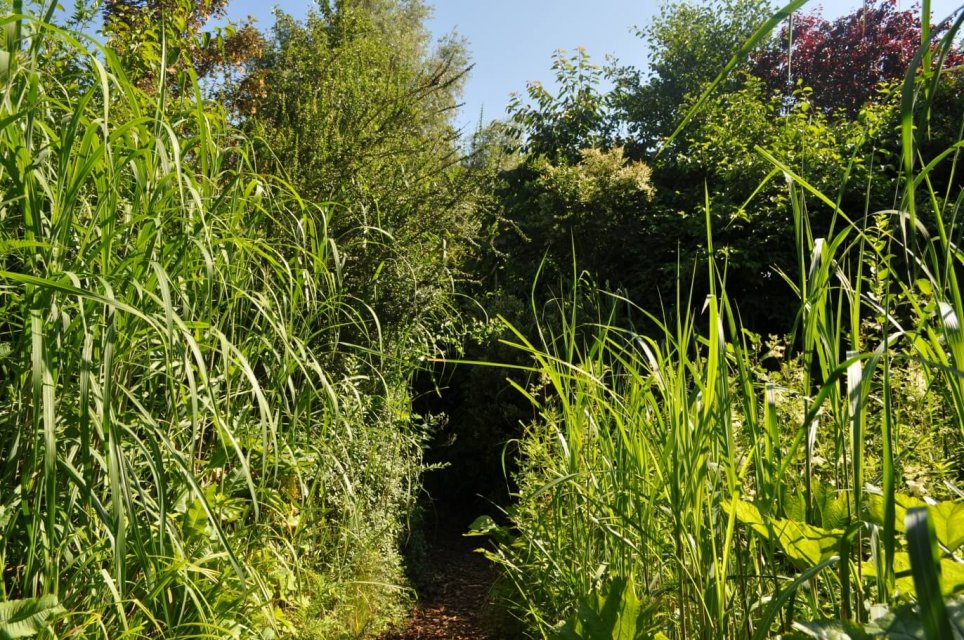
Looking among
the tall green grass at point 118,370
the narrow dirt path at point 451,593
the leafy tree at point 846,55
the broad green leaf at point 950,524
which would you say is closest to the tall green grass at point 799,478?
the broad green leaf at point 950,524

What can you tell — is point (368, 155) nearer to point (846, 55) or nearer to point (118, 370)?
point (118, 370)

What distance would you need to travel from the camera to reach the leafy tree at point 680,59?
1109 cm

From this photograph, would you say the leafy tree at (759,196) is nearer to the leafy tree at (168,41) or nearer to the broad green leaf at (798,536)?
the leafy tree at (168,41)

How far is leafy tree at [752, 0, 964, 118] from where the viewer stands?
41.4 feet

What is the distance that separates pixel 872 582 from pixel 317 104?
3755mm

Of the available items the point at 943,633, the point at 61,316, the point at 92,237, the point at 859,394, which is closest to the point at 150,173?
the point at 92,237

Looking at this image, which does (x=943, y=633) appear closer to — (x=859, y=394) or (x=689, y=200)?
(x=859, y=394)

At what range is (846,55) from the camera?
1308cm

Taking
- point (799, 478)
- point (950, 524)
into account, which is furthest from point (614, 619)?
point (799, 478)

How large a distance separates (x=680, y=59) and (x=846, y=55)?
365 centimetres

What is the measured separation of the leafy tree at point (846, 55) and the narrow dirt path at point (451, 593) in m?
10.7

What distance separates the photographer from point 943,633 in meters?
0.47

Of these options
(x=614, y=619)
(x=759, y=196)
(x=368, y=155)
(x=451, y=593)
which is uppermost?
(x=759, y=196)

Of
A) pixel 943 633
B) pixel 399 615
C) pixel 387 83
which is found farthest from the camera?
pixel 387 83
